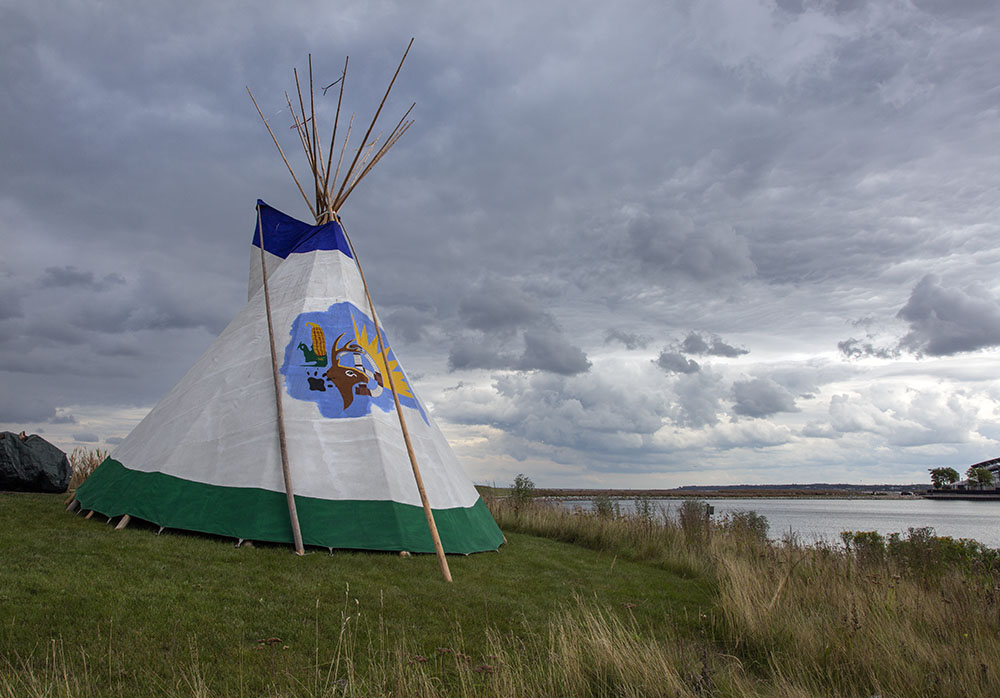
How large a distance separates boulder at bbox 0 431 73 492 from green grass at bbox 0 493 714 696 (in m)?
2.25

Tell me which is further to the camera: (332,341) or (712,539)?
(712,539)

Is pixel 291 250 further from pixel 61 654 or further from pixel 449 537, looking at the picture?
pixel 61 654

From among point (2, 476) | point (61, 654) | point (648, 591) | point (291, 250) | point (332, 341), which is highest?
point (291, 250)

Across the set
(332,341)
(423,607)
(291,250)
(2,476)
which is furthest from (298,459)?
(2,476)

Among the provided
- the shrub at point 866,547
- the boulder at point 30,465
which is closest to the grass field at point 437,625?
the shrub at point 866,547

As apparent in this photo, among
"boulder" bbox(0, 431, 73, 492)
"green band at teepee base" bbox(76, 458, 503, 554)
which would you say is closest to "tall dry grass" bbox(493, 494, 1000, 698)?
"green band at teepee base" bbox(76, 458, 503, 554)

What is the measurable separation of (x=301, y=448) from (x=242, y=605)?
8.54 ft

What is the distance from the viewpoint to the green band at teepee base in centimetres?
691

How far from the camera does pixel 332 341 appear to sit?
28.7ft

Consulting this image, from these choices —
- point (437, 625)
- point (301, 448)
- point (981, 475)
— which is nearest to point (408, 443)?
point (301, 448)

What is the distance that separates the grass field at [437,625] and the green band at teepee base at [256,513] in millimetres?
206

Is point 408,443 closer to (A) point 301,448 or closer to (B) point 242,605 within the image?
(A) point 301,448

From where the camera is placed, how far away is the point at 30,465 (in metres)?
10.1

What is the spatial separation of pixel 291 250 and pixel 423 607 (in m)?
7.07
